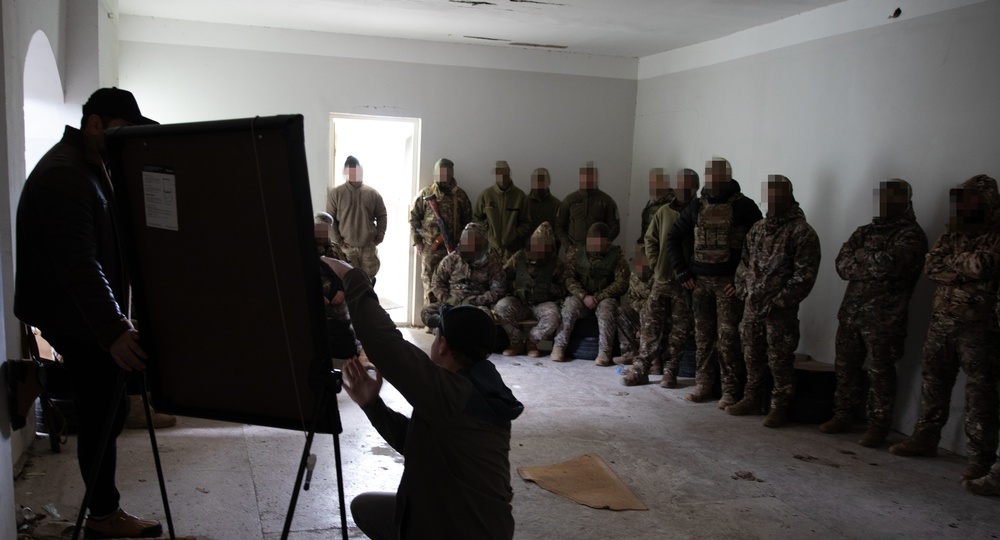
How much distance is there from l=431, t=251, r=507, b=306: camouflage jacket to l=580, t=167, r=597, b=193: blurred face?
1.22m

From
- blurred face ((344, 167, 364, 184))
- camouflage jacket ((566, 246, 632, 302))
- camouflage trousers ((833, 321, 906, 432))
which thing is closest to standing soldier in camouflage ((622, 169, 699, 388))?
camouflage jacket ((566, 246, 632, 302))

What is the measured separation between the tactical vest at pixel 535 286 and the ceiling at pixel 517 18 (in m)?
2.12

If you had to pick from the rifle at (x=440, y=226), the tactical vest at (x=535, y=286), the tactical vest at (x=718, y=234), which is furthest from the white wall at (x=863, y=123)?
the rifle at (x=440, y=226)

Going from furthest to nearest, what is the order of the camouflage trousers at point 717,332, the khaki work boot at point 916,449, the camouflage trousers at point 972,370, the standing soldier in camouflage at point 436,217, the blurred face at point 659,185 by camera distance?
the standing soldier in camouflage at point 436,217 < the blurred face at point 659,185 < the camouflage trousers at point 717,332 < the khaki work boot at point 916,449 < the camouflage trousers at point 972,370

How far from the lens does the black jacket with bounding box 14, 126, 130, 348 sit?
221 centimetres

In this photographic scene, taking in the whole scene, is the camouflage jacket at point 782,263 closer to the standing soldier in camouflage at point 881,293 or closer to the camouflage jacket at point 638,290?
the standing soldier in camouflage at point 881,293

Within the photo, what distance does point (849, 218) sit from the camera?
5.06 m

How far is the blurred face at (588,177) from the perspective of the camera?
7.14m

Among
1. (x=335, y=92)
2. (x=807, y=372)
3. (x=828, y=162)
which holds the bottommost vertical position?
(x=807, y=372)

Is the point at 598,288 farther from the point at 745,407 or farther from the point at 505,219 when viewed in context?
the point at 745,407

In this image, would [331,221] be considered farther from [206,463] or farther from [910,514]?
[910,514]

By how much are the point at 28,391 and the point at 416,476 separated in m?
1.33

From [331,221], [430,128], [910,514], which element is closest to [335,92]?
[430,128]

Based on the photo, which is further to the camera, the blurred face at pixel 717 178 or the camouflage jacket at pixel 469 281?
the camouflage jacket at pixel 469 281
